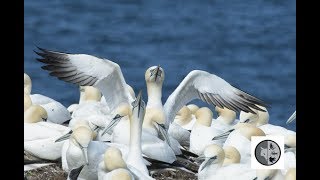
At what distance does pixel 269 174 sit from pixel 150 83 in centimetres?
166

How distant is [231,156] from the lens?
21.7 feet

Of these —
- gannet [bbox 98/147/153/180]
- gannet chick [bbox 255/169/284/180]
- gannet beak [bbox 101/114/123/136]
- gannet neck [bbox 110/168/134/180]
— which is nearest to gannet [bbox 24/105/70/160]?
gannet beak [bbox 101/114/123/136]

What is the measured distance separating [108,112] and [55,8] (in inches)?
295

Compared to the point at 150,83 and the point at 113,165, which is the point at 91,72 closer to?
the point at 150,83

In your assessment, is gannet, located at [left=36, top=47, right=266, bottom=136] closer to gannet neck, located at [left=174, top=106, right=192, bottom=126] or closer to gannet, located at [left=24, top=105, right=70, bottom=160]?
gannet, located at [left=24, top=105, right=70, bottom=160]

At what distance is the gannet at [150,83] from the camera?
24.2 feet

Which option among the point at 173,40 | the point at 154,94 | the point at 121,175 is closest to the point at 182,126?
the point at 154,94

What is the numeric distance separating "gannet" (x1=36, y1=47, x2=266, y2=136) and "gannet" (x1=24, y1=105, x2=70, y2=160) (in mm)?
239

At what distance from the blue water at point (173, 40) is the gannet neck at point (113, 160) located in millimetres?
5030

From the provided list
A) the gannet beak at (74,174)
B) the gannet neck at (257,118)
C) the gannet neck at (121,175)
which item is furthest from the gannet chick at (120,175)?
the gannet neck at (257,118)

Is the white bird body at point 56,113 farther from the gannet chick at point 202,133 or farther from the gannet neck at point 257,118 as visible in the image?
the gannet neck at point 257,118

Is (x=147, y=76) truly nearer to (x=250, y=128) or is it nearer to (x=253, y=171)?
(x=250, y=128)
